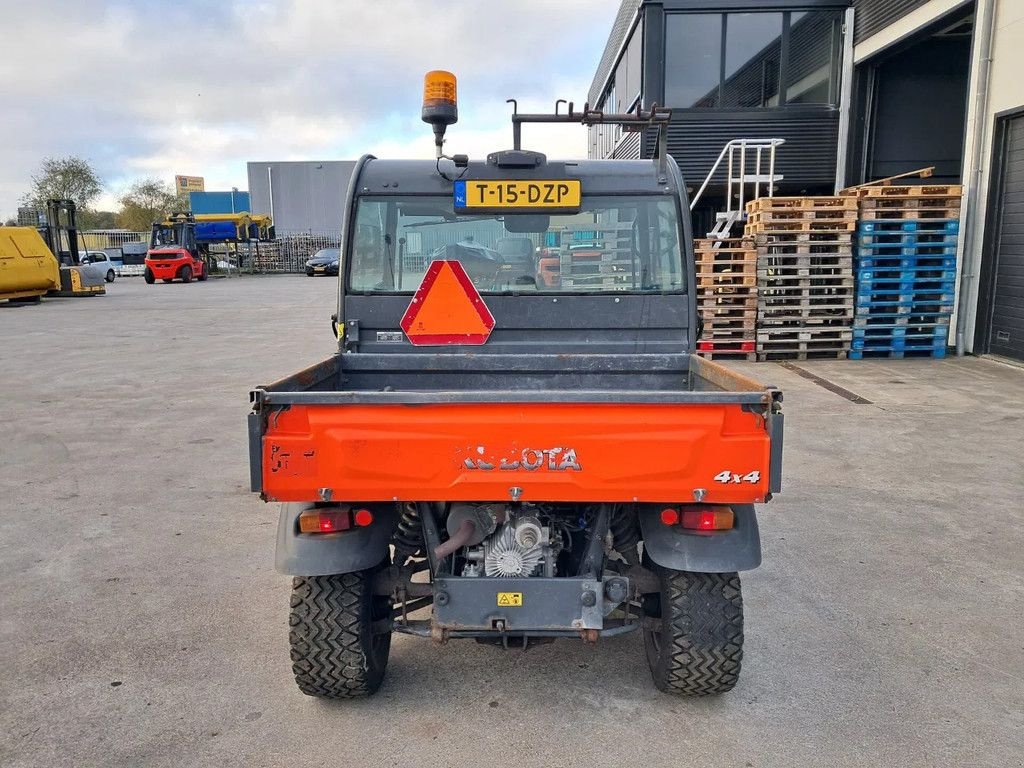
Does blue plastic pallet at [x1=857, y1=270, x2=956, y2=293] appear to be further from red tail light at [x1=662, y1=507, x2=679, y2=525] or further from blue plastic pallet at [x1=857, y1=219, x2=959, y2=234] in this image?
red tail light at [x1=662, y1=507, x2=679, y2=525]

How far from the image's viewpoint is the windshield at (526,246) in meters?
4.61

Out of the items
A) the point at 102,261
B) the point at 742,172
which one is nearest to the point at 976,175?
the point at 742,172

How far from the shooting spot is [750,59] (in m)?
16.1

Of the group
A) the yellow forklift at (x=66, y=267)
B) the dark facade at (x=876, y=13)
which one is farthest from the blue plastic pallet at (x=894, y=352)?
the yellow forklift at (x=66, y=267)

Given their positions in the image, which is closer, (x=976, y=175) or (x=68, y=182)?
(x=976, y=175)

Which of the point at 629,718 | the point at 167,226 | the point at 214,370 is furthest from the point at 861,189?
the point at 167,226

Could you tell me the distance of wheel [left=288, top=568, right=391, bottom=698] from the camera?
3.12 m

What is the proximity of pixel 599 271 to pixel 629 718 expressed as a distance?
8.02ft

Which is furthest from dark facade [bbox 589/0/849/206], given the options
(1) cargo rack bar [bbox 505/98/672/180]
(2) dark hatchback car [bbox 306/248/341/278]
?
(2) dark hatchback car [bbox 306/248/341/278]

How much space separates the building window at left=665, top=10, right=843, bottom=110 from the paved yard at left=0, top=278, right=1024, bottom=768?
10.3 meters

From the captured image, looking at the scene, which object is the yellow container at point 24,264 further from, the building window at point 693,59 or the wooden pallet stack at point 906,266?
the wooden pallet stack at point 906,266

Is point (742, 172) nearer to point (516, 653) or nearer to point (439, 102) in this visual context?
point (439, 102)

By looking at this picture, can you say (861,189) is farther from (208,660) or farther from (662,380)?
(208,660)

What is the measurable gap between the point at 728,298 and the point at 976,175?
379cm
